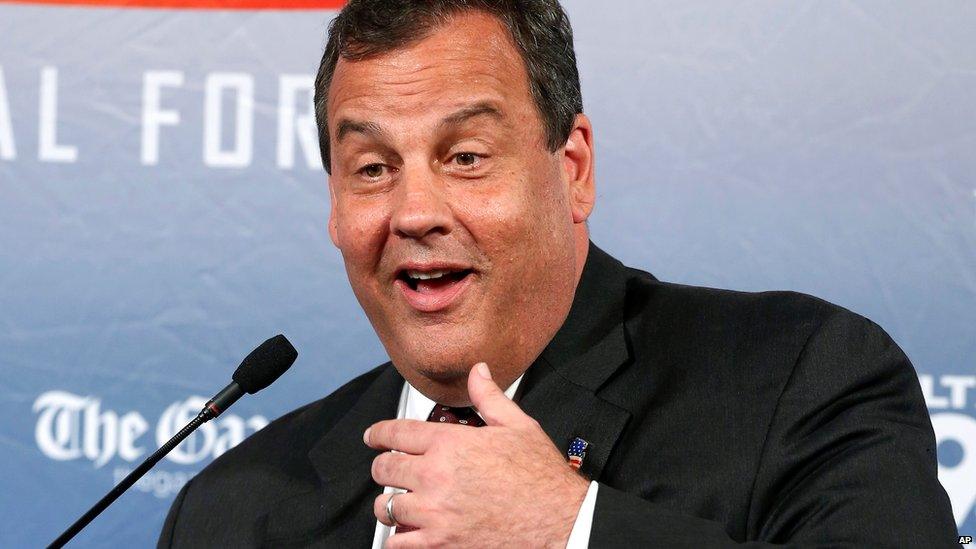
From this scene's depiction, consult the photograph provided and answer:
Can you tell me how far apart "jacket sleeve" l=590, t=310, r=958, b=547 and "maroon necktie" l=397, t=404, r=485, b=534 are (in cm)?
46

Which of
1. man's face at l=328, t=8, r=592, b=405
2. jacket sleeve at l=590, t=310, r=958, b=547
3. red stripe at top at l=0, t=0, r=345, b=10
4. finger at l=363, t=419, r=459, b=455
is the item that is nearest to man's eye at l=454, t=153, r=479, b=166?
man's face at l=328, t=8, r=592, b=405

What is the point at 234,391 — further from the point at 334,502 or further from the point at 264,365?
the point at 334,502

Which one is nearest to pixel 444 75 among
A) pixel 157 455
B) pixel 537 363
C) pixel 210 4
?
pixel 537 363

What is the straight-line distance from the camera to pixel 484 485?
1491 mm

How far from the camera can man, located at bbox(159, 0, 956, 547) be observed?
1.53 metres

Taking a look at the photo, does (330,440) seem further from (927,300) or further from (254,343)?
(927,300)

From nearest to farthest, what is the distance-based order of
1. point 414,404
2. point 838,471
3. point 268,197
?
point 838,471
point 414,404
point 268,197

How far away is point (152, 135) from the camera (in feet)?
8.79

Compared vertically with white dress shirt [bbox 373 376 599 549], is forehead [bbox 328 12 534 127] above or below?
above

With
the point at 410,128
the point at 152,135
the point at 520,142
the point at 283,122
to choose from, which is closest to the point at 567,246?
the point at 520,142

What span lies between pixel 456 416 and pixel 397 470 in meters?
0.45

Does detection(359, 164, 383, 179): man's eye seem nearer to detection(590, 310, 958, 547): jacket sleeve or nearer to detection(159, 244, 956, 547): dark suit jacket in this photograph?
detection(159, 244, 956, 547): dark suit jacket

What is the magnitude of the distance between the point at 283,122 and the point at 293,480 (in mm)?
873

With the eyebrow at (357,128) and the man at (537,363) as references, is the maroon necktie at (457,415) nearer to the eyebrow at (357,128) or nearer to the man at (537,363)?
the man at (537,363)
